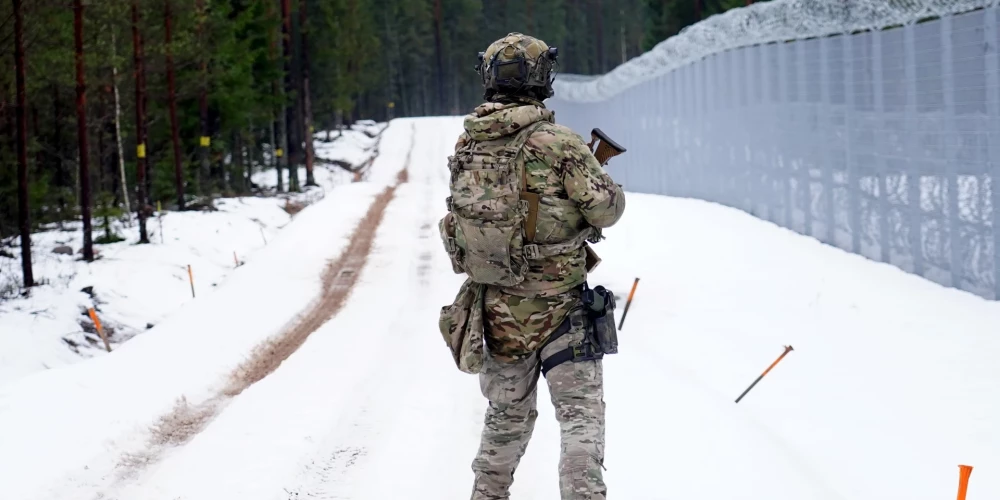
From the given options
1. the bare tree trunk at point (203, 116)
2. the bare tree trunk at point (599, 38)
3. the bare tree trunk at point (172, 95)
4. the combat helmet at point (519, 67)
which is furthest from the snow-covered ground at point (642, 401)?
the bare tree trunk at point (599, 38)

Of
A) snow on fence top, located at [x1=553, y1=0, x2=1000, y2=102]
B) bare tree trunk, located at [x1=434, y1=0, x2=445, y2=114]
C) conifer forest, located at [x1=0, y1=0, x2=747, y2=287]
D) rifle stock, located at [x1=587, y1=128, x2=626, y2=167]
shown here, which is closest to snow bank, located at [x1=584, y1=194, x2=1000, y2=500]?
rifle stock, located at [x1=587, y1=128, x2=626, y2=167]

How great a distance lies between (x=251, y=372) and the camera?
9.20 m

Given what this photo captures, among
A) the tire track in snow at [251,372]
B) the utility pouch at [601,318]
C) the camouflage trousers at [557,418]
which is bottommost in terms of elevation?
the tire track in snow at [251,372]

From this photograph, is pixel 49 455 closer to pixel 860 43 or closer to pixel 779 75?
pixel 860 43

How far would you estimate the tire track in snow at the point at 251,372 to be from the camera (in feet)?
21.0

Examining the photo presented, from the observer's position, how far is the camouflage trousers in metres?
3.74

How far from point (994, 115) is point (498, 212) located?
6145 mm

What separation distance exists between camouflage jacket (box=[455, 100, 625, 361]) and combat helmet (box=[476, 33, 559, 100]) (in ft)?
0.21

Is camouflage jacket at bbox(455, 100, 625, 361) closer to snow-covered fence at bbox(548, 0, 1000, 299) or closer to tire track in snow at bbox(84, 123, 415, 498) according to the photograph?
tire track in snow at bbox(84, 123, 415, 498)

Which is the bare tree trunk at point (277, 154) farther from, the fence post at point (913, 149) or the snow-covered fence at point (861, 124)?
the fence post at point (913, 149)

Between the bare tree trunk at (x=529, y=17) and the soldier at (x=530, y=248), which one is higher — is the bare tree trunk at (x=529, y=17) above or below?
above

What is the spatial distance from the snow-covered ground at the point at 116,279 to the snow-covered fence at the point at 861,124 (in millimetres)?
8859

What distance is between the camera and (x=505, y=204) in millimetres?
3828

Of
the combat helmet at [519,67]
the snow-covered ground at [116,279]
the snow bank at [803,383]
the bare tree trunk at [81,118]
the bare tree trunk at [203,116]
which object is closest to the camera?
the combat helmet at [519,67]
